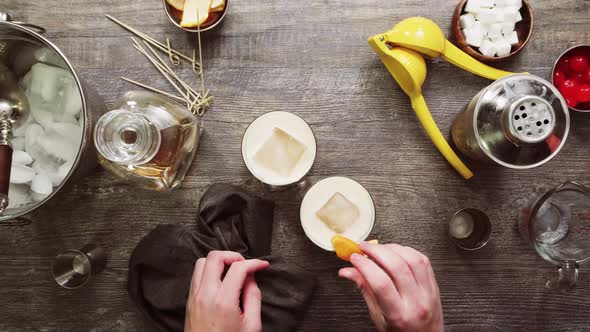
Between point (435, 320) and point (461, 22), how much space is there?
788 mm

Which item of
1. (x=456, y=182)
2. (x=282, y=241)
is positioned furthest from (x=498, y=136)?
(x=282, y=241)

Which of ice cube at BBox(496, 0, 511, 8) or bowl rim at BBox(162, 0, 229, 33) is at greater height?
ice cube at BBox(496, 0, 511, 8)

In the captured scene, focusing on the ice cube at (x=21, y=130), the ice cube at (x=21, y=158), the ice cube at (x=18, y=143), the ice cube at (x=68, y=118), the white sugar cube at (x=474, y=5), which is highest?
the white sugar cube at (x=474, y=5)

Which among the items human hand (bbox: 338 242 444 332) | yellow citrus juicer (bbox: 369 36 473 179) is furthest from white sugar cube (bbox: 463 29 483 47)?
human hand (bbox: 338 242 444 332)

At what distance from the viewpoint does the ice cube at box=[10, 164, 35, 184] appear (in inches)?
45.0

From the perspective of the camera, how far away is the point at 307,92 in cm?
132

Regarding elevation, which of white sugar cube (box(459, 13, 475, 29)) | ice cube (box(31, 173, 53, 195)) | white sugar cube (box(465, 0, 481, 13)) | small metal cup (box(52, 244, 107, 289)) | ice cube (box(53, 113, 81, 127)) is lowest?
small metal cup (box(52, 244, 107, 289))

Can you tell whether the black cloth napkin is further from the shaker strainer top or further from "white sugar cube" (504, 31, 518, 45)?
"white sugar cube" (504, 31, 518, 45)

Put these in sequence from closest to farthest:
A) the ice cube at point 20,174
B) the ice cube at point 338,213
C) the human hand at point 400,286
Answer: the human hand at point 400,286 → the ice cube at point 20,174 → the ice cube at point 338,213

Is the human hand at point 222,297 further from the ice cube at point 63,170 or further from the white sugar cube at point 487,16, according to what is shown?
the white sugar cube at point 487,16

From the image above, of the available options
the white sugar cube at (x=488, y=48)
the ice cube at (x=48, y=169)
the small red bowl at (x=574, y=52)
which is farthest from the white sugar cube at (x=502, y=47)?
the ice cube at (x=48, y=169)

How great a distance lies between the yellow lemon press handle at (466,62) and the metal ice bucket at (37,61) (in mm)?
913

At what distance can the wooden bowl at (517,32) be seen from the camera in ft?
4.12

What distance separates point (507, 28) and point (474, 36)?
0.09 metres
